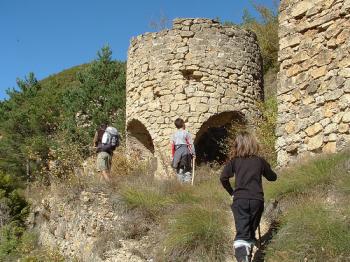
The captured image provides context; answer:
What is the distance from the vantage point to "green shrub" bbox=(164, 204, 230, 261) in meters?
5.77

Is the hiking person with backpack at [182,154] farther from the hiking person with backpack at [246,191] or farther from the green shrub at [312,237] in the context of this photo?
the green shrub at [312,237]

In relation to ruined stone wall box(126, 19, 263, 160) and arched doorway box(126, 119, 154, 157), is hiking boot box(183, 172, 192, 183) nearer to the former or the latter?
ruined stone wall box(126, 19, 263, 160)

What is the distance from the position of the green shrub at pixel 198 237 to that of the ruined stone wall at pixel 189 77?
457 centimetres

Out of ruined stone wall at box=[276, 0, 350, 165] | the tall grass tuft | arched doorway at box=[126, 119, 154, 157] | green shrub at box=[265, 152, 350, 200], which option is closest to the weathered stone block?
ruined stone wall at box=[276, 0, 350, 165]

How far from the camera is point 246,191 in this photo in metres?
5.16

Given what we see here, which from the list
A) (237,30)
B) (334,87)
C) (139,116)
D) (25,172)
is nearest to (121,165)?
(139,116)

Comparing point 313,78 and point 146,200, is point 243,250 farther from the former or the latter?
point 313,78

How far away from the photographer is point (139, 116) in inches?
443

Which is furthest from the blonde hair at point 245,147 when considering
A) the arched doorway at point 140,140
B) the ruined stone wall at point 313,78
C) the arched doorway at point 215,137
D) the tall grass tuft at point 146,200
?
the arched doorway at point 140,140

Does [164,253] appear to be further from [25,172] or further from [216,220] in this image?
[25,172]

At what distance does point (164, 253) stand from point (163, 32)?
6.31 metres

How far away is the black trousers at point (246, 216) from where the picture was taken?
16.6 feet

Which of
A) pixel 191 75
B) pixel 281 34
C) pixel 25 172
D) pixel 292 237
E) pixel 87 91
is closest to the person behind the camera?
pixel 292 237

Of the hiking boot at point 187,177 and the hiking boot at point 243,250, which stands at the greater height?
the hiking boot at point 187,177
